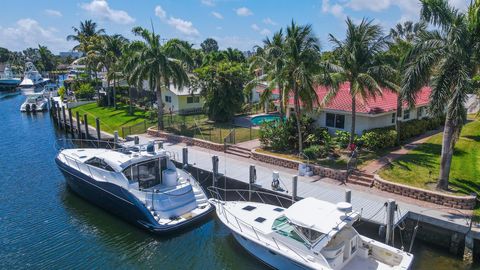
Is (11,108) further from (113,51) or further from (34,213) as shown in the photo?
(34,213)

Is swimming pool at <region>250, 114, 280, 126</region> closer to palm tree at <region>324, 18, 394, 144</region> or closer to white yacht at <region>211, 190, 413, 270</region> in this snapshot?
palm tree at <region>324, 18, 394, 144</region>

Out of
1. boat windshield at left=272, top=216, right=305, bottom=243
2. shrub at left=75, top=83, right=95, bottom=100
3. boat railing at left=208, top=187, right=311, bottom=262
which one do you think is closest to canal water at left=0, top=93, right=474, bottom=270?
boat railing at left=208, top=187, right=311, bottom=262

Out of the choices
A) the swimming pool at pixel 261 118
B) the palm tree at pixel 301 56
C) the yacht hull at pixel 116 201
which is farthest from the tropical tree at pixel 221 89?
the yacht hull at pixel 116 201

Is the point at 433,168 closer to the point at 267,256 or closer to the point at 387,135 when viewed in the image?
the point at 387,135

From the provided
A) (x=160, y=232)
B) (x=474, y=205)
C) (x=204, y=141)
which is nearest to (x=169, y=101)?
(x=204, y=141)

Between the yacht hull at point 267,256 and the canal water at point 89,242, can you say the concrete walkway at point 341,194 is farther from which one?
the yacht hull at point 267,256

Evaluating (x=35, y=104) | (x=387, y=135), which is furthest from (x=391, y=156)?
(x=35, y=104)

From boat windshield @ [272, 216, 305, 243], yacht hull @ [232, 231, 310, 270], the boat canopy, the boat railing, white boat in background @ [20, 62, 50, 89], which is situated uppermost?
white boat in background @ [20, 62, 50, 89]
